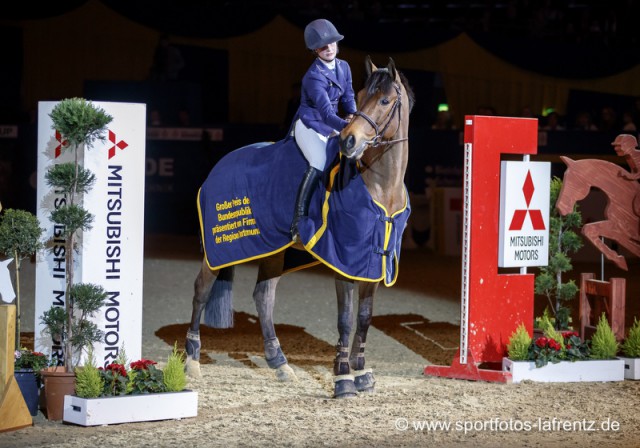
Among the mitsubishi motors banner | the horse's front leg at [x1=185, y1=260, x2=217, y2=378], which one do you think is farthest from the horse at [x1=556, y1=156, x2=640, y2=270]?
the mitsubishi motors banner

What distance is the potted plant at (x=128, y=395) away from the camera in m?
6.27

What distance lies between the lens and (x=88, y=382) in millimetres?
6277

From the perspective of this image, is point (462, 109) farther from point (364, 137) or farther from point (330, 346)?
point (364, 137)

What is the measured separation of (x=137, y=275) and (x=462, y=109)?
11.6 metres

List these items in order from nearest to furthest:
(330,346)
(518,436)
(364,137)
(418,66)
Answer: (518,436)
(364,137)
(330,346)
(418,66)

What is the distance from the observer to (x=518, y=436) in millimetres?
6137

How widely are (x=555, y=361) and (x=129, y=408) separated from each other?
324cm

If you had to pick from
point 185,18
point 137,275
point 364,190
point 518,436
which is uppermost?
point 185,18

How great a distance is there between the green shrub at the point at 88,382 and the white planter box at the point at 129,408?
49 mm

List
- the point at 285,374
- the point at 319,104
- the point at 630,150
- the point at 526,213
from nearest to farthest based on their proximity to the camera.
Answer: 1. the point at 319,104
2. the point at 285,374
3. the point at 526,213
4. the point at 630,150

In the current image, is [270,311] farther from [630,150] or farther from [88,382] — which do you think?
[630,150]

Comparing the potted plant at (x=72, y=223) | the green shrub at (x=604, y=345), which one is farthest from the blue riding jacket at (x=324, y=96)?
the green shrub at (x=604, y=345)

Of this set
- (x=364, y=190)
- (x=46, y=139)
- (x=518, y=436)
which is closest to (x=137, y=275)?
(x=46, y=139)

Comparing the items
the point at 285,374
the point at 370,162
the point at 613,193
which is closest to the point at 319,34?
the point at 370,162
